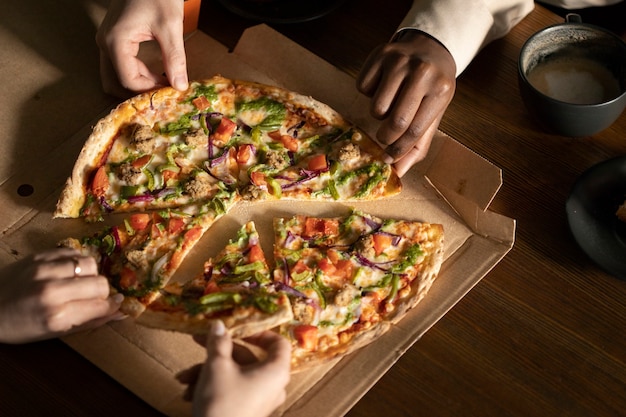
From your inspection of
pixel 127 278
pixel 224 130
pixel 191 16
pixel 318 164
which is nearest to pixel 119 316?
pixel 127 278

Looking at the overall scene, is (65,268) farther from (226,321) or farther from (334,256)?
(334,256)

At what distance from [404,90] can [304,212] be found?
2.37ft

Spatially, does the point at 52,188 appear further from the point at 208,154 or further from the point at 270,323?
the point at 270,323

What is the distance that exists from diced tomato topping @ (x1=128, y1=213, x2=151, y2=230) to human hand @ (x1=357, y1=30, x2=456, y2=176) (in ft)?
3.49

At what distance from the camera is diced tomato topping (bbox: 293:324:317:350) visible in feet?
10.1

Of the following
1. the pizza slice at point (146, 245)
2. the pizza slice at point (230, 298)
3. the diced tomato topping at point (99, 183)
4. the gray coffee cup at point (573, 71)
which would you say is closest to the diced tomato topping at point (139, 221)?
the pizza slice at point (146, 245)

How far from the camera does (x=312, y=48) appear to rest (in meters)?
4.09

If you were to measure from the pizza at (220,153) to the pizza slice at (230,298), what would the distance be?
12.7 inches

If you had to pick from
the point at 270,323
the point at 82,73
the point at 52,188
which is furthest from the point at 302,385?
the point at 82,73

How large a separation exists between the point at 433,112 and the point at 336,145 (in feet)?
1.82

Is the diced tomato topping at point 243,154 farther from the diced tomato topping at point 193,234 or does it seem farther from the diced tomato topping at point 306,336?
the diced tomato topping at point 306,336

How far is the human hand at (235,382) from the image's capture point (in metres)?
2.62

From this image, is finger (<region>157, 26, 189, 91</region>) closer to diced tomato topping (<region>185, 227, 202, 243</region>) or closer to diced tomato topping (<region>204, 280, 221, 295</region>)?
diced tomato topping (<region>185, 227, 202, 243</region>)

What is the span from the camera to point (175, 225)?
343 centimetres
